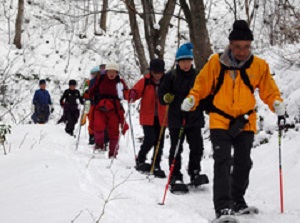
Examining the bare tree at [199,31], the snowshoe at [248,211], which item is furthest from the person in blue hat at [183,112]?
the bare tree at [199,31]

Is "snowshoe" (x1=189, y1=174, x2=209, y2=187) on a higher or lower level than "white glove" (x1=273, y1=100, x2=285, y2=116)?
lower

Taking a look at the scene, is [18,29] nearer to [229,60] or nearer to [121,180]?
[121,180]

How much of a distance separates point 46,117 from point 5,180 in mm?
10997

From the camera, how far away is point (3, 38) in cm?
2427

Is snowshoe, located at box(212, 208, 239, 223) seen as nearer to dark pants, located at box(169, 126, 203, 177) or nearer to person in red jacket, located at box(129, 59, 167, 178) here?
dark pants, located at box(169, 126, 203, 177)

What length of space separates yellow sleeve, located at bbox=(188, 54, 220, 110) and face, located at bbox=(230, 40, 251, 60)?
0.20m

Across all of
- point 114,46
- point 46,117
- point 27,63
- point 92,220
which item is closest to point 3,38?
point 27,63

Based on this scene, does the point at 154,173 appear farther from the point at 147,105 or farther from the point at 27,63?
the point at 27,63

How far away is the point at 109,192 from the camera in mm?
4652

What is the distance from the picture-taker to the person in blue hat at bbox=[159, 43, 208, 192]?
5.94 meters

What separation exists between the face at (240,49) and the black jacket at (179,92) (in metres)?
1.65

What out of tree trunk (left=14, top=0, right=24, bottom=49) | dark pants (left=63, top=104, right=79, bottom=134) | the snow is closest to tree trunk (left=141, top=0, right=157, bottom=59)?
the snow

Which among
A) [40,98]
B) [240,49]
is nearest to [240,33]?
[240,49]

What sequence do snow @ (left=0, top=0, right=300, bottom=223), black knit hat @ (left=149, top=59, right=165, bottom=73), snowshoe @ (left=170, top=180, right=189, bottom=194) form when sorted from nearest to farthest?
snow @ (left=0, top=0, right=300, bottom=223)
snowshoe @ (left=170, top=180, right=189, bottom=194)
black knit hat @ (left=149, top=59, right=165, bottom=73)
